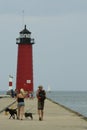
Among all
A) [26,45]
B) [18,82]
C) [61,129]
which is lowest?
[61,129]

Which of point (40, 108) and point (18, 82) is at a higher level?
point (18, 82)


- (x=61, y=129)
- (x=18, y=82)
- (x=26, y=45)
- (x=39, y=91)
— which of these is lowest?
(x=61, y=129)

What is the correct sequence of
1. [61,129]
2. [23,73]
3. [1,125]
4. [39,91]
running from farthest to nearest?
[23,73] → [39,91] → [1,125] → [61,129]

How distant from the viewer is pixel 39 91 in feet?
68.8

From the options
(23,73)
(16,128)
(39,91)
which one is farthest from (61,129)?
(23,73)

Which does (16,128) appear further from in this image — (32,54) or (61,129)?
(32,54)

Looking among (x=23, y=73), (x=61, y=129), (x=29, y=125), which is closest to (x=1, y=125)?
(x=29, y=125)

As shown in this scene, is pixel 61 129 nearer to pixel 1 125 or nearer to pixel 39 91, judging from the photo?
pixel 1 125

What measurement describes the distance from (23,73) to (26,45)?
115 inches

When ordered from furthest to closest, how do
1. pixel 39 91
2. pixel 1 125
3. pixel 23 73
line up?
pixel 23 73 < pixel 39 91 < pixel 1 125

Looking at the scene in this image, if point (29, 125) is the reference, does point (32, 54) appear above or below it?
above

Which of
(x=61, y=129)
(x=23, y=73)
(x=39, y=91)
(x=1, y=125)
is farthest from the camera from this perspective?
(x=23, y=73)

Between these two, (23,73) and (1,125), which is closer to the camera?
(1,125)

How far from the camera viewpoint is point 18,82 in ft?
178
